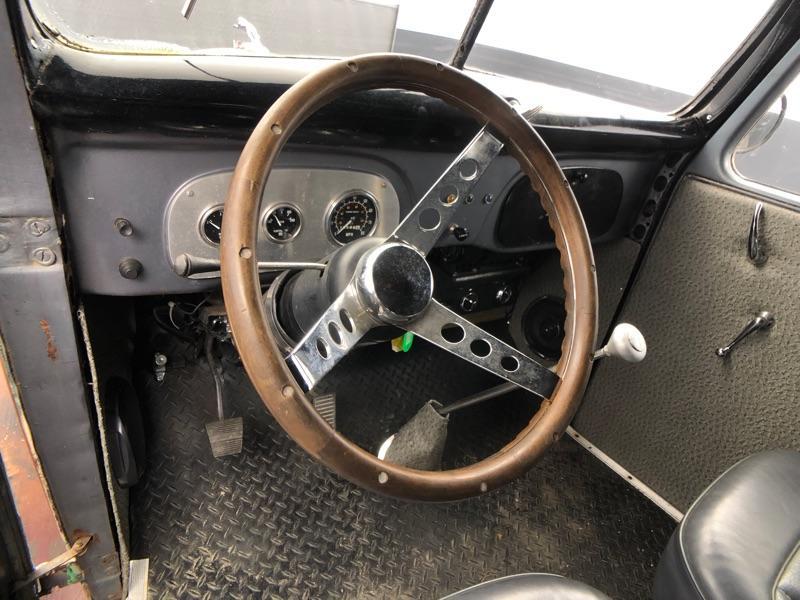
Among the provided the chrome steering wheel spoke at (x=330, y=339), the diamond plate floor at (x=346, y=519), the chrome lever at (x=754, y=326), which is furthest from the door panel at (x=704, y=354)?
the chrome steering wheel spoke at (x=330, y=339)

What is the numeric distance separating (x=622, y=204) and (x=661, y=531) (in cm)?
99

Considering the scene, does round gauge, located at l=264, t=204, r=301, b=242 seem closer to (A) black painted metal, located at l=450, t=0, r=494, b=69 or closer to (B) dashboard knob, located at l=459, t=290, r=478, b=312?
(A) black painted metal, located at l=450, t=0, r=494, b=69

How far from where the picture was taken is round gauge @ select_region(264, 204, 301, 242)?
3.47 feet

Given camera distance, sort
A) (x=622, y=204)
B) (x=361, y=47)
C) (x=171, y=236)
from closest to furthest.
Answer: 1. (x=171, y=236)
2. (x=361, y=47)
3. (x=622, y=204)

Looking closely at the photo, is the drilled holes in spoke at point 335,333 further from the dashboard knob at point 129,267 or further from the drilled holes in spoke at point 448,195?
the dashboard knob at point 129,267

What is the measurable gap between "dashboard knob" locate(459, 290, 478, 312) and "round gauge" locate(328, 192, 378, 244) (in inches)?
25.3

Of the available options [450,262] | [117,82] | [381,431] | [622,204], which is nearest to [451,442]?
[381,431]

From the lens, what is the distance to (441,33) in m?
1.30

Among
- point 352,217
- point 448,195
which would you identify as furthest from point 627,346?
point 352,217

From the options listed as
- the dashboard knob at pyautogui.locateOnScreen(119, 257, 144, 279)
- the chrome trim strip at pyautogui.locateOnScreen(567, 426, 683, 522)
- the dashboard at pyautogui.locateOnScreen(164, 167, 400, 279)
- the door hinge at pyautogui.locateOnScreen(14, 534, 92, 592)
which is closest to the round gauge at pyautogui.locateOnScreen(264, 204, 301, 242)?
the dashboard at pyautogui.locateOnScreen(164, 167, 400, 279)

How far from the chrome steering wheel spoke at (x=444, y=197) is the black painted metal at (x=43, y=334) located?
548 millimetres

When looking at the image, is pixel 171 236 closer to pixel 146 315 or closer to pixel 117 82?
pixel 117 82

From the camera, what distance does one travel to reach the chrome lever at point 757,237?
1.35m

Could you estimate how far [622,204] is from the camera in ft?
5.28
